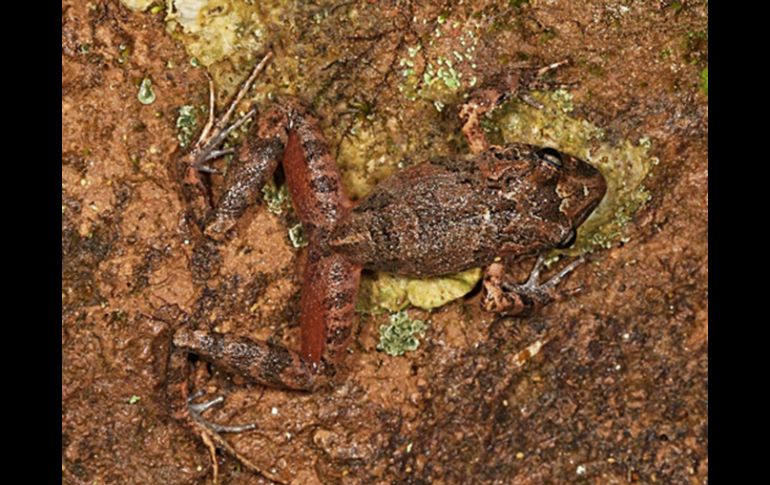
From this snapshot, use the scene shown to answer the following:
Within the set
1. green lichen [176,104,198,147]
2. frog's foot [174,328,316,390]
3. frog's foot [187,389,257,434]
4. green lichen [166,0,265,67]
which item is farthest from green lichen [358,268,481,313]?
green lichen [166,0,265,67]

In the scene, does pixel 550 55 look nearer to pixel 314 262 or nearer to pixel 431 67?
pixel 431 67

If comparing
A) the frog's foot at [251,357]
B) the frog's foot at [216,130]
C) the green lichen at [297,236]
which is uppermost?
the frog's foot at [216,130]

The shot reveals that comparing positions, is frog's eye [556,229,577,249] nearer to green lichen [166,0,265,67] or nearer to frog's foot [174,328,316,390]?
frog's foot [174,328,316,390]

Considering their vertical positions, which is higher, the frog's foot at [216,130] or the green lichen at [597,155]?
the frog's foot at [216,130]

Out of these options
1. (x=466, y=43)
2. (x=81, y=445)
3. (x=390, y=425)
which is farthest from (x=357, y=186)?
(x=81, y=445)

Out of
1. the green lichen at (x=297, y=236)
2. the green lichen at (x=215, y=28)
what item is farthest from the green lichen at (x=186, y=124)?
the green lichen at (x=297, y=236)

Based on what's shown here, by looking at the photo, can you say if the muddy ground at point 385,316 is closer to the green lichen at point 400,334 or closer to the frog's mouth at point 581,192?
the green lichen at point 400,334

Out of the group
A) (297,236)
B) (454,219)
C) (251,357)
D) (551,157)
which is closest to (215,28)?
(297,236)
